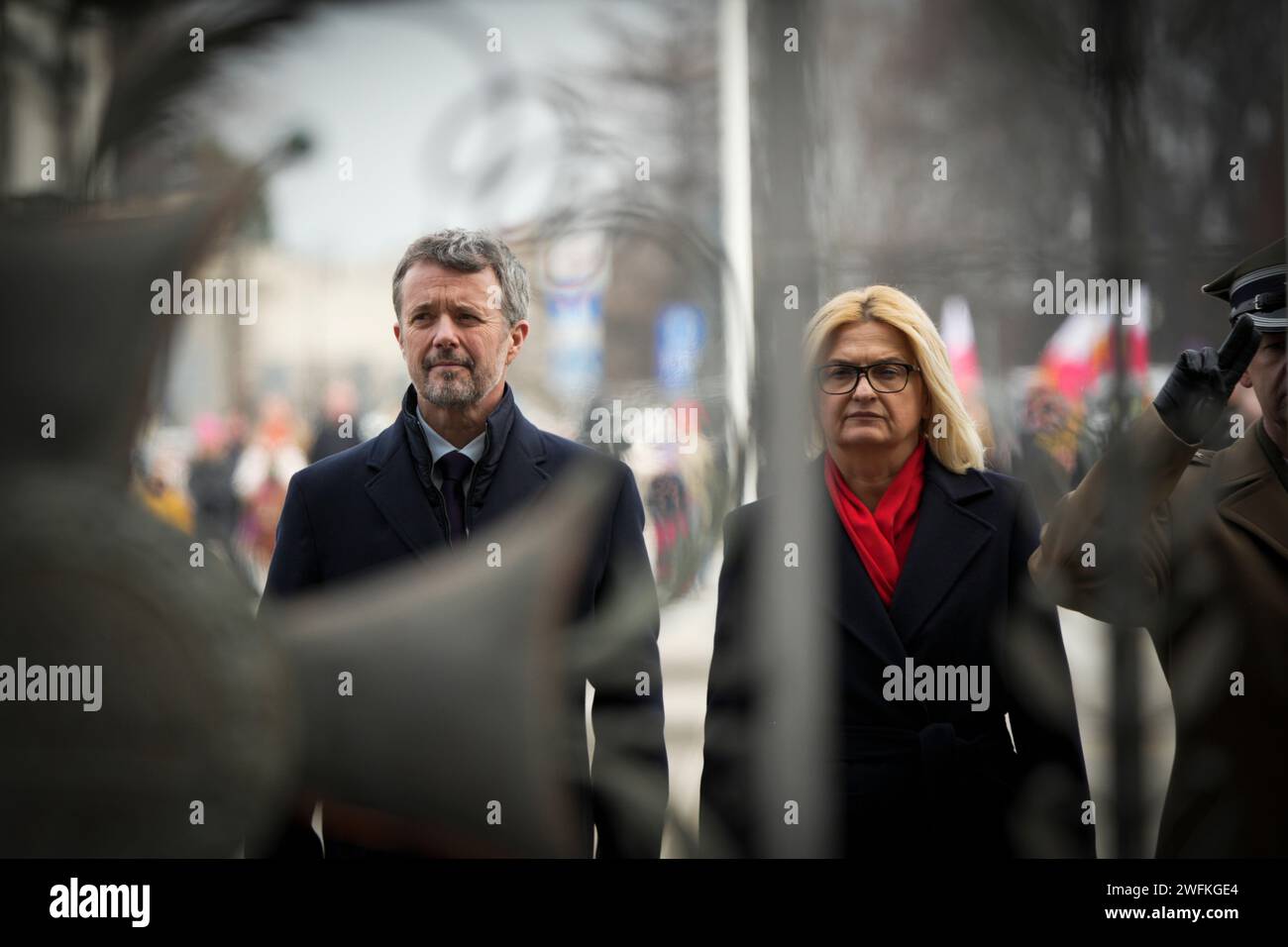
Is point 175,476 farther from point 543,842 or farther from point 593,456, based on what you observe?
point 543,842

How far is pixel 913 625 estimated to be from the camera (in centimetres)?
277

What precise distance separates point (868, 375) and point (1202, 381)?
92 cm

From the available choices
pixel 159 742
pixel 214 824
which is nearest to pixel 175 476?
pixel 159 742

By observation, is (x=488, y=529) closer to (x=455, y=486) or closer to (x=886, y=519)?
(x=455, y=486)

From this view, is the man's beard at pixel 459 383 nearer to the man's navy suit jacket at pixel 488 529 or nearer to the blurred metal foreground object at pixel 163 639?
the man's navy suit jacket at pixel 488 529

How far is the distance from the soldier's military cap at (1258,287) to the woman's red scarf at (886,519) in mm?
934

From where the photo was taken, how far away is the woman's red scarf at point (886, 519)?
9.14 feet

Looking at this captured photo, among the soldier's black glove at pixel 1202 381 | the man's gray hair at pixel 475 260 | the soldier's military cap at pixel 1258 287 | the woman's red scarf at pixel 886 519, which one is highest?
the man's gray hair at pixel 475 260

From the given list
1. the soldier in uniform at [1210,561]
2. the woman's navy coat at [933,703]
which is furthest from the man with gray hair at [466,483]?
the soldier in uniform at [1210,561]

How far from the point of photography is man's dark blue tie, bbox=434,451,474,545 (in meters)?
2.82

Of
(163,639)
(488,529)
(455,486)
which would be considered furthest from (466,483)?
(163,639)

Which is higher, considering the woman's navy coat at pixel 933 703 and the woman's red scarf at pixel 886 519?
the woman's red scarf at pixel 886 519

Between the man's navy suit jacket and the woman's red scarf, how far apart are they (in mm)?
543

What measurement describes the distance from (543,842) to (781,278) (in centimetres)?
165
